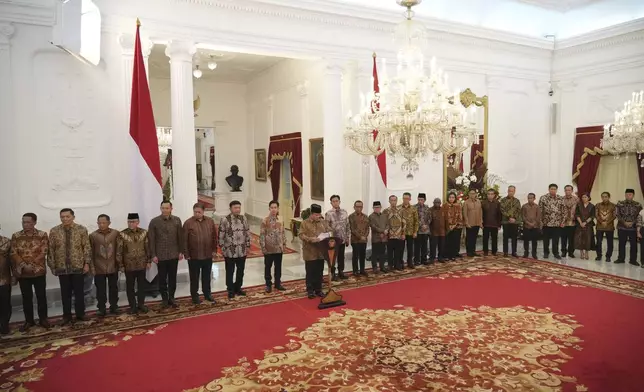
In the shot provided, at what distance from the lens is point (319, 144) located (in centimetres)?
1005

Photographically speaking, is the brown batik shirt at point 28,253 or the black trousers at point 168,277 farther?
the black trousers at point 168,277

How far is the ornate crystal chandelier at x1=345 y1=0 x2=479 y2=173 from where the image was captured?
4797 mm

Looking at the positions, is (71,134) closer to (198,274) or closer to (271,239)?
(198,274)

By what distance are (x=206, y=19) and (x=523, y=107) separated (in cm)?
772

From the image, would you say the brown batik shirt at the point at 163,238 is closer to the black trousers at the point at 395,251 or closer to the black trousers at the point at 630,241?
the black trousers at the point at 395,251

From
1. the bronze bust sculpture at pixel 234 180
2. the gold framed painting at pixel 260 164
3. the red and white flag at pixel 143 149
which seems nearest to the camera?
the red and white flag at pixel 143 149

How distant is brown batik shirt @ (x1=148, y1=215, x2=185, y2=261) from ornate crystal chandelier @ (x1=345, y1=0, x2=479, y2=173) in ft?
9.74

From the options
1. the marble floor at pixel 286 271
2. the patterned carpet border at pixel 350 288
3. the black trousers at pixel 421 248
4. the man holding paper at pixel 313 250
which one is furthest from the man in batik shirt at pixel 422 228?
the man holding paper at pixel 313 250

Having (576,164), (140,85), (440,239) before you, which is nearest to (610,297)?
(440,239)

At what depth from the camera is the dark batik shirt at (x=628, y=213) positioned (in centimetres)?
798

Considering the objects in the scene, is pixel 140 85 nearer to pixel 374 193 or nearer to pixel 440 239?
pixel 374 193

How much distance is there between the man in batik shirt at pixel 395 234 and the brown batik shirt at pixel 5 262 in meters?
5.45

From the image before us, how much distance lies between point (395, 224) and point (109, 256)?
4.53 meters

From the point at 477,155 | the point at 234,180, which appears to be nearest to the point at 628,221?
the point at 477,155
